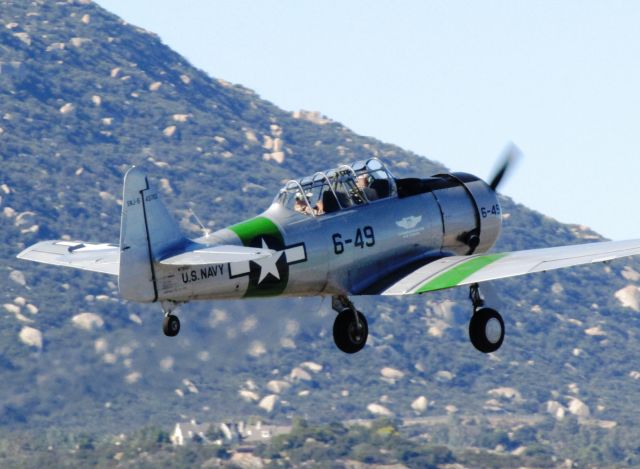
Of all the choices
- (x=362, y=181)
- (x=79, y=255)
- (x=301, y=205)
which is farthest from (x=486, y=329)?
(x=79, y=255)

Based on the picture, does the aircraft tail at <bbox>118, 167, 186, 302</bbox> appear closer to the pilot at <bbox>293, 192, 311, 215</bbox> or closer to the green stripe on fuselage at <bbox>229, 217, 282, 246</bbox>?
the green stripe on fuselage at <bbox>229, 217, 282, 246</bbox>

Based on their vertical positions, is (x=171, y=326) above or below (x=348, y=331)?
above

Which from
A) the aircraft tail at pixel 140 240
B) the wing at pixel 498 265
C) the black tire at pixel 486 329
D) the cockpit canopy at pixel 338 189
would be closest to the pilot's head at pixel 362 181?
the cockpit canopy at pixel 338 189

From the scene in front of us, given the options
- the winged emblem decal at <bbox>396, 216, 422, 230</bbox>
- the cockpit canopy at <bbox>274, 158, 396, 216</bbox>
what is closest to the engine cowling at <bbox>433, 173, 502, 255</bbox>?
the winged emblem decal at <bbox>396, 216, 422, 230</bbox>

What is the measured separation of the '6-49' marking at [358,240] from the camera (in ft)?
91.4

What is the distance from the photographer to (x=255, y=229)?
1060 inches

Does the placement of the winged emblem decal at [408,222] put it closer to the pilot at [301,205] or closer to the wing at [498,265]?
the wing at [498,265]

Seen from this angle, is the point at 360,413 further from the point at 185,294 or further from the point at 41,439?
the point at 185,294

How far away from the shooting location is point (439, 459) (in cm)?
14650

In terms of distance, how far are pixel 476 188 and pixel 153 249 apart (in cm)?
823

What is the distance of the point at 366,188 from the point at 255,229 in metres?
2.98

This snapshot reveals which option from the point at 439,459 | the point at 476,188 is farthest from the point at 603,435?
the point at 476,188

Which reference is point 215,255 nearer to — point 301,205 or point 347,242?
point 301,205

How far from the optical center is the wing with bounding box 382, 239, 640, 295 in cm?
2709
